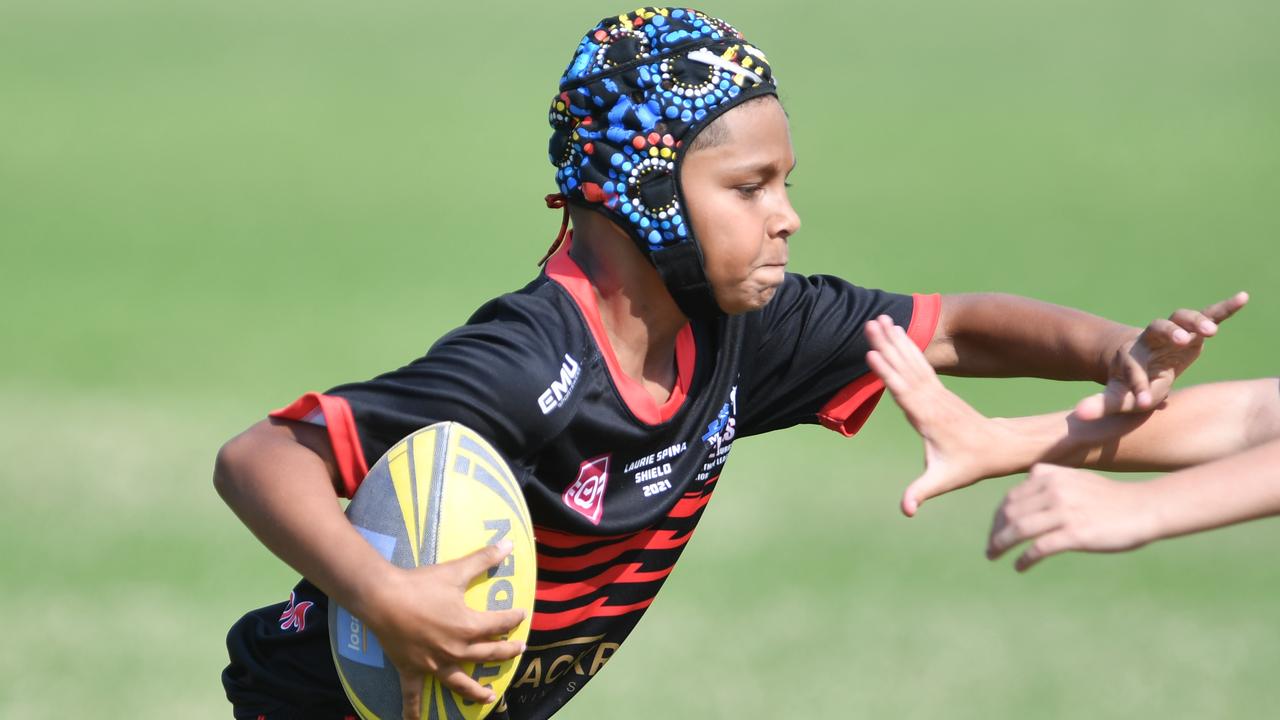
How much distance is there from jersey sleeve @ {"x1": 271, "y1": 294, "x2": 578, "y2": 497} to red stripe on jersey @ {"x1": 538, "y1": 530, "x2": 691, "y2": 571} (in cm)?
43

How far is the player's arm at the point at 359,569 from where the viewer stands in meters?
2.84

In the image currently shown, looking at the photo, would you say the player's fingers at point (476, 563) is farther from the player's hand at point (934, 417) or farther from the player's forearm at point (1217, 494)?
the player's forearm at point (1217, 494)

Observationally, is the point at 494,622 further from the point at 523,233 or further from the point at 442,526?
the point at 523,233

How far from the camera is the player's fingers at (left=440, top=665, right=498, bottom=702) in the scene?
9.67 ft

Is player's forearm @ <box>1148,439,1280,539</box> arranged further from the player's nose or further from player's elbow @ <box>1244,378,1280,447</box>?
the player's nose

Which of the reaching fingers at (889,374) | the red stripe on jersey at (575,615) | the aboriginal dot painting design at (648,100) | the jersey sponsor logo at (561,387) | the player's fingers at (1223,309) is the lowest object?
the player's fingers at (1223,309)

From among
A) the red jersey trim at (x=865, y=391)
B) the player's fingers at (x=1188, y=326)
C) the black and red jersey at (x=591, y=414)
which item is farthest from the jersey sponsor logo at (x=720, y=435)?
the player's fingers at (x=1188, y=326)

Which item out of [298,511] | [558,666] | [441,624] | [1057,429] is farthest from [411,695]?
[1057,429]

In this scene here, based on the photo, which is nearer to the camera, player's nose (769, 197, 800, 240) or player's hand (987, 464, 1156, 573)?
Answer: player's hand (987, 464, 1156, 573)

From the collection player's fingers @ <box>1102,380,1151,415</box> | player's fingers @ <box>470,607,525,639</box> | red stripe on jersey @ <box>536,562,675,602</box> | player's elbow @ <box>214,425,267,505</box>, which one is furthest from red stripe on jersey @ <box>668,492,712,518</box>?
player's elbow @ <box>214,425,267,505</box>

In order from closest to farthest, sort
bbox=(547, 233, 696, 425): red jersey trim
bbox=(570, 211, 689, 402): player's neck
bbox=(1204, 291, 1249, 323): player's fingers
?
bbox=(1204, 291, 1249, 323): player's fingers → bbox=(547, 233, 696, 425): red jersey trim → bbox=(570, 211, 689, 402): player's neck

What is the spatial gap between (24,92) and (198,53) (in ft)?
4.67

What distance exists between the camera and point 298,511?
2902 mm

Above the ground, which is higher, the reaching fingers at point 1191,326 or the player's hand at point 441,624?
the player's hand at point 441,624
